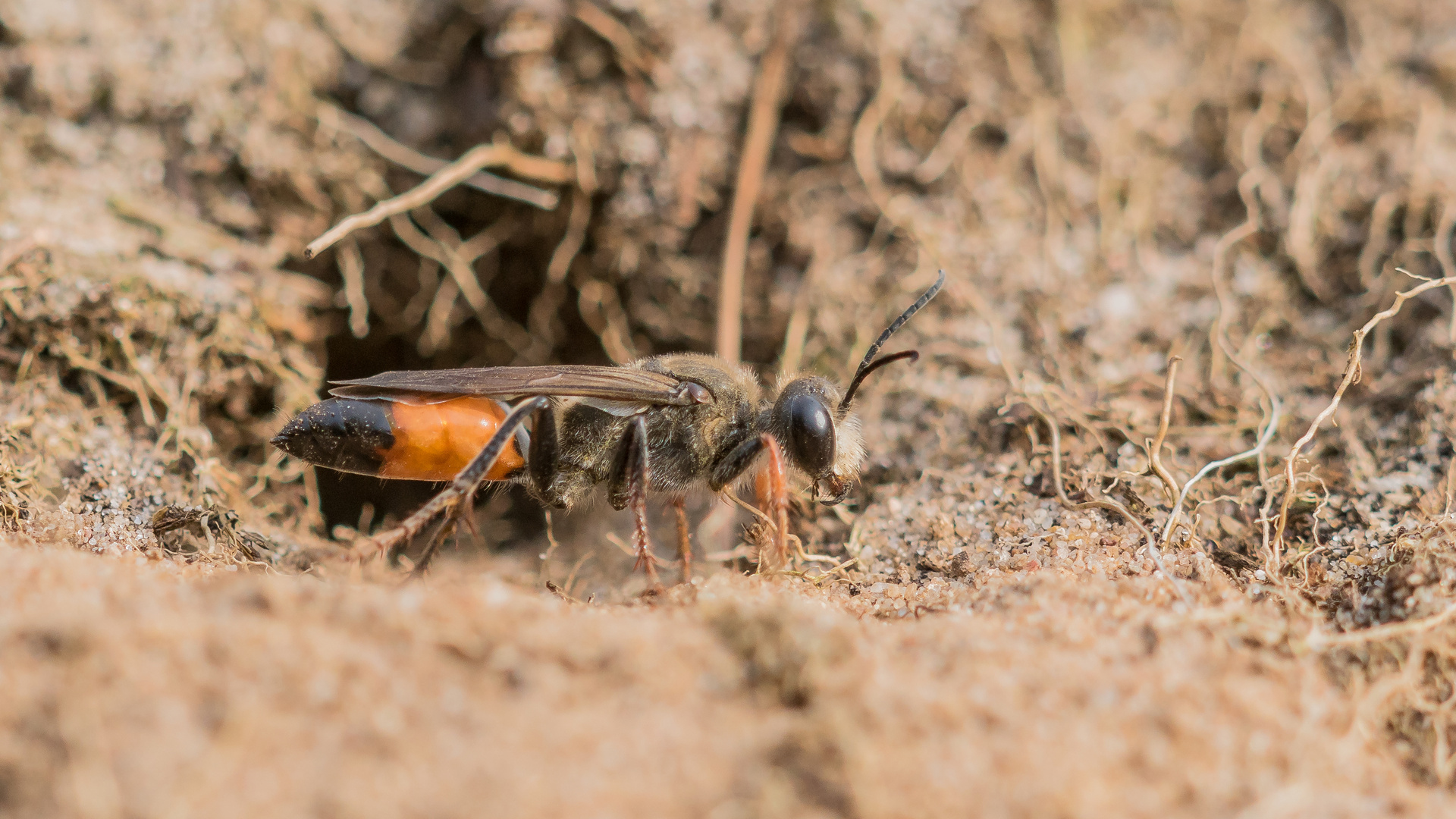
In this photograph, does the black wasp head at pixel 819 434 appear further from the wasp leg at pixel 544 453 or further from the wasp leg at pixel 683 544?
the wasp leg at pixel 544 453

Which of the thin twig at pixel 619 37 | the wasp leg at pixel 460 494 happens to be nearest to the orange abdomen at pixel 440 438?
the wasp leg at pixel 460 494

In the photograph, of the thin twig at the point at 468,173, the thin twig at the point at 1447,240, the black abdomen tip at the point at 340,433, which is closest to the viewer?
the black abdomen tip at the point at 340,433

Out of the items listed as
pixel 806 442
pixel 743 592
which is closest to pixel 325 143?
pixel 806 442

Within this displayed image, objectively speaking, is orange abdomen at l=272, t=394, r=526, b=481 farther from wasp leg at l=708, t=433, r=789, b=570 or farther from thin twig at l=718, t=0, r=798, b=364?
thin twig at l=718, t=0, r=798, b=364

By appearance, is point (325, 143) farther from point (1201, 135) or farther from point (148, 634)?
point (1201, 135)

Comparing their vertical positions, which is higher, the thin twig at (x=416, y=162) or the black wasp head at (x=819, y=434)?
the thin twig at (x=416, y=162)

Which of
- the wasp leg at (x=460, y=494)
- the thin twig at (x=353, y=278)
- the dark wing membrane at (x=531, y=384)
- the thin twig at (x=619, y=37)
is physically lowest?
the wasp leg at (x=460, y=494)

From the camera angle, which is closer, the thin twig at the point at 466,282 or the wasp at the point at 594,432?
the wasp at the point at 594,432
